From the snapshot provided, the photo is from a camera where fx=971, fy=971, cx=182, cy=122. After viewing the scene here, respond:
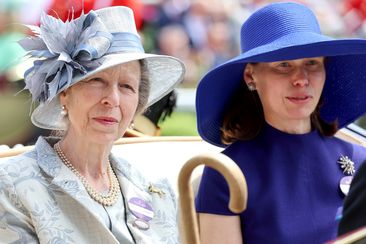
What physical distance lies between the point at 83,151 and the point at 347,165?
656 mm

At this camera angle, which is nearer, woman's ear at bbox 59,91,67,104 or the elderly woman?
the elderly woman

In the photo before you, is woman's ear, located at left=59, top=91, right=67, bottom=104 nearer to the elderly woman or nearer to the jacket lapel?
the elderly woman

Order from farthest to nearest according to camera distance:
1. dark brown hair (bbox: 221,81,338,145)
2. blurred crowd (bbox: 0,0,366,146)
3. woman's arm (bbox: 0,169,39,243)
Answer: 1. blurred crowd (bbox: 0,0,366,146)
2. dark brown hair (bbox: 221,81,338,145)
3. woman's arm (bbox: 0,169,39,243)

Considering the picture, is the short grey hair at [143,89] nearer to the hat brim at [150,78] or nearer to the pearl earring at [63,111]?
the hat brim at [150,78]

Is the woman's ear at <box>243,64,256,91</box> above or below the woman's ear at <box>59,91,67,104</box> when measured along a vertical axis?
above

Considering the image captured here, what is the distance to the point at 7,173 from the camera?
2.18 meters

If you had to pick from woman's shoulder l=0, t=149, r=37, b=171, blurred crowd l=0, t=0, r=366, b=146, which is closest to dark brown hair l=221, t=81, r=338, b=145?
woman's shoulder l=0, t=149, r=37, b=171

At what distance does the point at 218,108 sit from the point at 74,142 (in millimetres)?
389

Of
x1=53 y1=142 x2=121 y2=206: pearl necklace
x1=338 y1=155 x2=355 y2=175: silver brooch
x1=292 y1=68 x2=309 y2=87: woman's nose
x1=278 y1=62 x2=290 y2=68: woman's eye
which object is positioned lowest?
x1=53 y1=142 x2=121 y2=206: pearl necklace

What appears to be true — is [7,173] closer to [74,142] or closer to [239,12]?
[74,142]

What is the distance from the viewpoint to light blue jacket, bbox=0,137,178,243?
2.13 metres

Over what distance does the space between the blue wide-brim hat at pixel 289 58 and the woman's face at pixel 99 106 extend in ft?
0.75

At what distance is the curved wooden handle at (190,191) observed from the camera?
1459 mm

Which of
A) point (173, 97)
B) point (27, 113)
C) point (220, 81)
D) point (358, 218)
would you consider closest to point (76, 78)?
point (220, 81)
